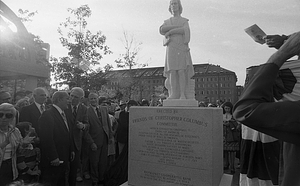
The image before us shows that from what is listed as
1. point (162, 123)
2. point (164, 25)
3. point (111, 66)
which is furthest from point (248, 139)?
point (111, 66)

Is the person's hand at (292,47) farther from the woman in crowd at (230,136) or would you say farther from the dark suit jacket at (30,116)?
the woman in crowd at (230,136)

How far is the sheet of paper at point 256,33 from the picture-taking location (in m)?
1.43

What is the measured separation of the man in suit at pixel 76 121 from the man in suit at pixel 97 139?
0.29m

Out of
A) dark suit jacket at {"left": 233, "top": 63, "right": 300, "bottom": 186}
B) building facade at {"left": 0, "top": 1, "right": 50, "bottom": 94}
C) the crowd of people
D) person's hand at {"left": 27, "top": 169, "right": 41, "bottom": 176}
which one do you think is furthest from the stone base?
building facade at {"left": 0, "top": 1, "right": 50, "bottom": 94}

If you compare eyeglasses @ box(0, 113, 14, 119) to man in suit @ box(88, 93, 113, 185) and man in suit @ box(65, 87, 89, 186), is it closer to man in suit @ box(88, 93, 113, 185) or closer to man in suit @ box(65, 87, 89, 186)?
man in suit @ box(65, 87, 89, 186)

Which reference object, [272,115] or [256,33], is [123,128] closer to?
[256,33]

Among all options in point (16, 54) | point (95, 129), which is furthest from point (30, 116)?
point (16, 54)

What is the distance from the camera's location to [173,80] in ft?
14.3

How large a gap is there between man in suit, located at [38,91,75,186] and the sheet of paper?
3133 mm

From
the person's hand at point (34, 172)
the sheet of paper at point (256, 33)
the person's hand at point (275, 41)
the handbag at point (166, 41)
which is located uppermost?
the handbag at point (166, 41)

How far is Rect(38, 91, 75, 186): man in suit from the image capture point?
3305 millimetres

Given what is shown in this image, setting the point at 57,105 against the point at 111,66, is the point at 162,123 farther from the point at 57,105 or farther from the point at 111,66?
the point at 111,66

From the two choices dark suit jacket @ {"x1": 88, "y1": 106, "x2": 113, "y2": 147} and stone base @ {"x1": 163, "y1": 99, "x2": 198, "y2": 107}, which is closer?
stone base @ {"x1": 163, "y1": 99, "x2": 198, "y2": 107}

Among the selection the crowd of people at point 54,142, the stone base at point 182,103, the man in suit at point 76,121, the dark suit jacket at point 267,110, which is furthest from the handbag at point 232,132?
the dark suit jacket at point 267,110
